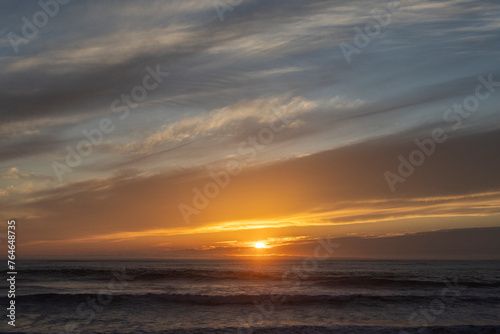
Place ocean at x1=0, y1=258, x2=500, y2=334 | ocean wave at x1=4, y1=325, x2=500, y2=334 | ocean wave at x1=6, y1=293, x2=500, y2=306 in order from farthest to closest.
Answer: ocean wave at x1=6, y1=293, x2=500, y2=306 → ocean at x1=0, y1=258, x2=500, y2=334 → ocean wave at x1=4, y1=325, x2=500, y2=334

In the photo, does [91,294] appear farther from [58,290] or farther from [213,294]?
[213,294]

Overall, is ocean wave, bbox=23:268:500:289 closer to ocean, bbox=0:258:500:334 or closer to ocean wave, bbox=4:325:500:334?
ocean, bbox=0:258:500:334

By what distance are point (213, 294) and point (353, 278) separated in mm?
15967

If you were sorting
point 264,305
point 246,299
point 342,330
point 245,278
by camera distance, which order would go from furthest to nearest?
point 245,278, point 246,299, point 264,305, point 342,330

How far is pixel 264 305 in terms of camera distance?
24375 mm

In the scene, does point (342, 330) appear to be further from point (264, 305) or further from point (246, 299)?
point (246, 299)

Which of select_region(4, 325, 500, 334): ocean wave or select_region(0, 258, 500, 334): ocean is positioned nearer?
select_region(4, 325, 500, 334): ocean wave

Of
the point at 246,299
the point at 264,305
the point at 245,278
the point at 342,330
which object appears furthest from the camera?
the point at 245,278

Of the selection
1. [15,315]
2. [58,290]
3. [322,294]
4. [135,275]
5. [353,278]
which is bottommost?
[15,315]

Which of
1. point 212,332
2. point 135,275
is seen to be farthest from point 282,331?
point 135,275

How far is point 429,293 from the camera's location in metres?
29.2

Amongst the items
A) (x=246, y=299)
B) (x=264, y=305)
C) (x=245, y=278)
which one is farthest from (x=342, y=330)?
(x=245, y=278)

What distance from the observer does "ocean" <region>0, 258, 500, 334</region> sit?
60.7 feet

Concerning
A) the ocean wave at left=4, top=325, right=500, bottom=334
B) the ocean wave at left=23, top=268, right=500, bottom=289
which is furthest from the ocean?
the ocean wave at left=23, top=268, right=500, bottom=289
